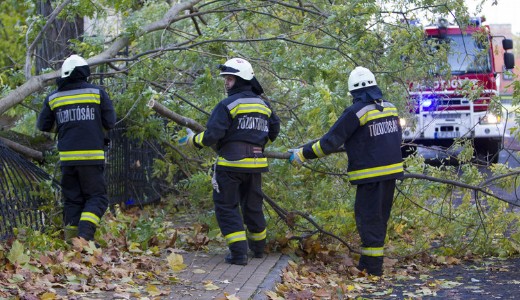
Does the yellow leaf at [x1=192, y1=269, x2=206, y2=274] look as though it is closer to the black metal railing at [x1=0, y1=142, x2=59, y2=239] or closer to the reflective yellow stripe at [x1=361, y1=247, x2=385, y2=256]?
the reflective yellow stripe at [x1=361, y1=247, x2=385, y2=256]

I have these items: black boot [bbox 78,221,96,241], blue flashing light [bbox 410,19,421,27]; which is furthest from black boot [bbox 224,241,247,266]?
blue flashing light [bbox 410,19,421,27]

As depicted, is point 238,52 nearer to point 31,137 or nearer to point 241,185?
point 241,185

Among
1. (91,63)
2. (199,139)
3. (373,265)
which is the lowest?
(373,265)

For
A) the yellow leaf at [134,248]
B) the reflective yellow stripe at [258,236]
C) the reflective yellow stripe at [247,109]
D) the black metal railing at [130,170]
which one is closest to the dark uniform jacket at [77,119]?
the yellow leaf at [134,248]

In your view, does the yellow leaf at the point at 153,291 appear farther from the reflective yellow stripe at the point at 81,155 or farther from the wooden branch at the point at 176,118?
the wooden branch at the point at 176,118

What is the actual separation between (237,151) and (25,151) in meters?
2.78

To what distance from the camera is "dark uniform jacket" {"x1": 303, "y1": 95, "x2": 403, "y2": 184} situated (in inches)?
311

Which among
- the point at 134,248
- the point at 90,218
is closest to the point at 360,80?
the point at 134,248

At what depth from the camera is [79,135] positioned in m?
8.04

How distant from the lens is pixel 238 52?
367 inches

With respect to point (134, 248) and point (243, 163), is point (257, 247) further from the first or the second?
point (134, 248)

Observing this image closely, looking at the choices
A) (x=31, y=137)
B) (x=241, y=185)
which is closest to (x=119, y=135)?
(x=31, y=137)

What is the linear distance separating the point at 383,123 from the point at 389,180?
52 centimetres

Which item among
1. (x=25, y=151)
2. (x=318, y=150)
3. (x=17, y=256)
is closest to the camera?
(x=17, y=256)
